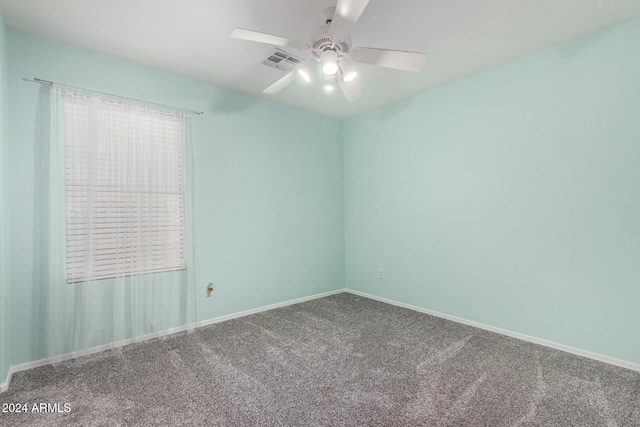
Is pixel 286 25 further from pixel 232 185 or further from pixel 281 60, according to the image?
pixel 232 185

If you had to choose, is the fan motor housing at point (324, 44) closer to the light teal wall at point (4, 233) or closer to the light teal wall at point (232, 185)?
the light teal wall at point (232, 185)

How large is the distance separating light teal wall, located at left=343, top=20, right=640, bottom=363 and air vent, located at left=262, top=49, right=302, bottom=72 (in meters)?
1.62

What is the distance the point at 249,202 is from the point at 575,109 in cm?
314

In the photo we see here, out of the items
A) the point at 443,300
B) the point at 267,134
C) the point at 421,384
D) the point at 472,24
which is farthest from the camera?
the point at 267,134

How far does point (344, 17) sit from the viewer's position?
5.06 ft

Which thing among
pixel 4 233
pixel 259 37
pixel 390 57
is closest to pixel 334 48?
pixel 390 57

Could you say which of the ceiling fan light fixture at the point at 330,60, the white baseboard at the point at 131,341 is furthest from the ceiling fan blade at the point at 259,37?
the white baseboard at the point at 131,341

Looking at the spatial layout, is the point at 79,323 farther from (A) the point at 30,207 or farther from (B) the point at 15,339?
(A) the point at 30,207

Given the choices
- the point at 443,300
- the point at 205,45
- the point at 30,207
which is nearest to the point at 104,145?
the point at 30,207

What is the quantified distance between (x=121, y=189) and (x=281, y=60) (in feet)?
5.77

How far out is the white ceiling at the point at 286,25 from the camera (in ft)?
6.61

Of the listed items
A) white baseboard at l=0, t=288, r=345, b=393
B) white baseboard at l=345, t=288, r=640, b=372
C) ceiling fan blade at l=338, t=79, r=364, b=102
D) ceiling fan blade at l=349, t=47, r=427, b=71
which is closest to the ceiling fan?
ceiling fan blade at l=349, t=47, r=427, b=71

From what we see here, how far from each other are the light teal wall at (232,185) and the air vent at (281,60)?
914 mm

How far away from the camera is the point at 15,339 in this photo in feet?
7.32
